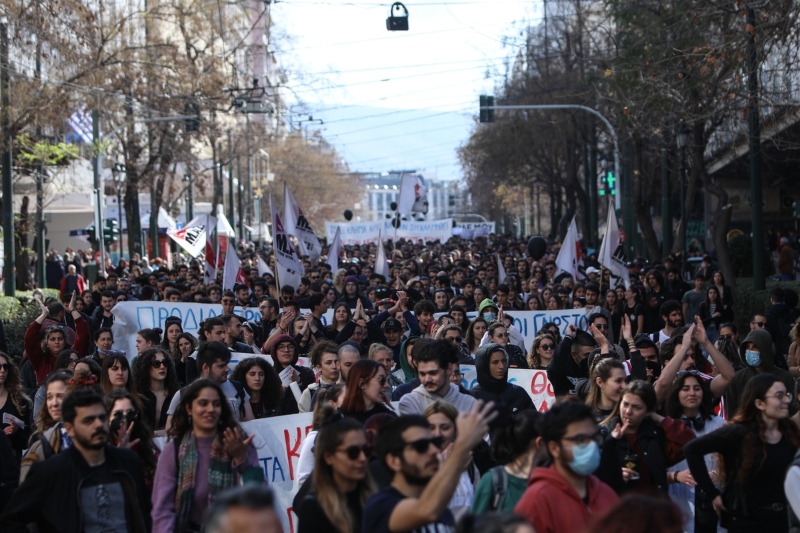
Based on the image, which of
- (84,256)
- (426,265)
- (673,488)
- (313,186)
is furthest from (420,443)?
(313,186)

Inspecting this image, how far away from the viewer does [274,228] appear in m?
17.6

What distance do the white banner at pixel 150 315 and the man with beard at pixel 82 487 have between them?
9092mm

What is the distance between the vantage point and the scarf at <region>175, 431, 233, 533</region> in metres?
5.71

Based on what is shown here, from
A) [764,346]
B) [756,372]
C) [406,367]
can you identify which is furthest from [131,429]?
[764,346]

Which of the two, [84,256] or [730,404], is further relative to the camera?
[84,256]

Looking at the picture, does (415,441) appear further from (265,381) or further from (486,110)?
(486,110)

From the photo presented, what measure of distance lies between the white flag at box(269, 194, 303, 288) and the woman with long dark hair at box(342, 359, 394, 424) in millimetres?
10627

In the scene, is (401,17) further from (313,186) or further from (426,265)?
(313,186)

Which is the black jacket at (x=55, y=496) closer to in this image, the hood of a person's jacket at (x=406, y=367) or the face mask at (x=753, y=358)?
the hood of a person's jacket at (x=406, y=367)

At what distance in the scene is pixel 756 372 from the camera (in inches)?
336

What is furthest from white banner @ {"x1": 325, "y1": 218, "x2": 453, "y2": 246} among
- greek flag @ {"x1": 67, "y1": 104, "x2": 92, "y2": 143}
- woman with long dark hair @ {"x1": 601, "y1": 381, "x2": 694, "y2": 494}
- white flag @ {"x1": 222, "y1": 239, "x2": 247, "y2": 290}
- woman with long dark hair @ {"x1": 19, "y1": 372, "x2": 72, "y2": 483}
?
woman with long dark hair @ {"x1": 601, "y1": 381, "x2": 694, "y2": 494}

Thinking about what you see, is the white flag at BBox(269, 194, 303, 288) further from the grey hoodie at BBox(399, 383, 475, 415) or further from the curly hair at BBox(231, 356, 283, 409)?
the grey hoodie at BBox(399, 383, 475, 415)

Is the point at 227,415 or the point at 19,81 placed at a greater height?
the point at 19,81

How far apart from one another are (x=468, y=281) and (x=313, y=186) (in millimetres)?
77261
